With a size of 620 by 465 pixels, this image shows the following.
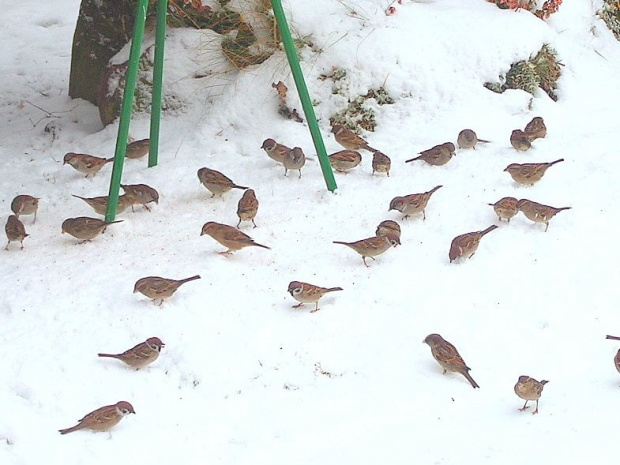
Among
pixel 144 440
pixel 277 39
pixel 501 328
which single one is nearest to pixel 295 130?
pixel 277 39

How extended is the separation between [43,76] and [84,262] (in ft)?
14.0

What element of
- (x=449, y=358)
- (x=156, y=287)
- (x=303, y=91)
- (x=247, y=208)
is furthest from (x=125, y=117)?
(x=449, y=358)

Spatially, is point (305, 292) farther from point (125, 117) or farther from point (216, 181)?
point (125, 117)

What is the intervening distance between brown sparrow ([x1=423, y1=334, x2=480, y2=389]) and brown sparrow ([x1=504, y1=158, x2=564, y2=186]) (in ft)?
8.12

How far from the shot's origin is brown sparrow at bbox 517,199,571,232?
709 centimetres

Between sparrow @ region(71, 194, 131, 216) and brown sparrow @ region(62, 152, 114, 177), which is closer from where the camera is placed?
sparrow @ region(71, 194, 131, 216)

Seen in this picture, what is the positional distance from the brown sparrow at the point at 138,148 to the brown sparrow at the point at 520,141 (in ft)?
10.7

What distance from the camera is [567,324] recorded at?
20.0 feet

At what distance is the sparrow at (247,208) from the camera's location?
716 cm

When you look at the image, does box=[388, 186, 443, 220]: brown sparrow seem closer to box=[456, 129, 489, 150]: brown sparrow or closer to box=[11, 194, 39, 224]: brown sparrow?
box=[456, 129, 489, 150]: brown sparrow

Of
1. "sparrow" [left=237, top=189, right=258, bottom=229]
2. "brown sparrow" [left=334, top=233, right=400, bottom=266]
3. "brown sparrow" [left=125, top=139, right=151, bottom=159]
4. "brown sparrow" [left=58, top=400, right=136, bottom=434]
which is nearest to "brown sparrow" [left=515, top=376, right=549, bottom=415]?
"brown sparrow" [left=334, top=233, right=400, bottom=266]

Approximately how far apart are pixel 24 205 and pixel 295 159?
2279 millimetres

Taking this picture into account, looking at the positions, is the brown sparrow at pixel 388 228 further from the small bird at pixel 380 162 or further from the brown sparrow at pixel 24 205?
the brown sparrow at pixel 24 205

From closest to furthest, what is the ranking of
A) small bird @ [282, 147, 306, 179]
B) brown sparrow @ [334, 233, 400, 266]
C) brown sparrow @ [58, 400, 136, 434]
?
1. brown sparrow @ [58, 400, 136, 434]
2. brown sparrow @ [334, 233, 400, 266]
3. small bird @ [282, 147, 306, 179]
